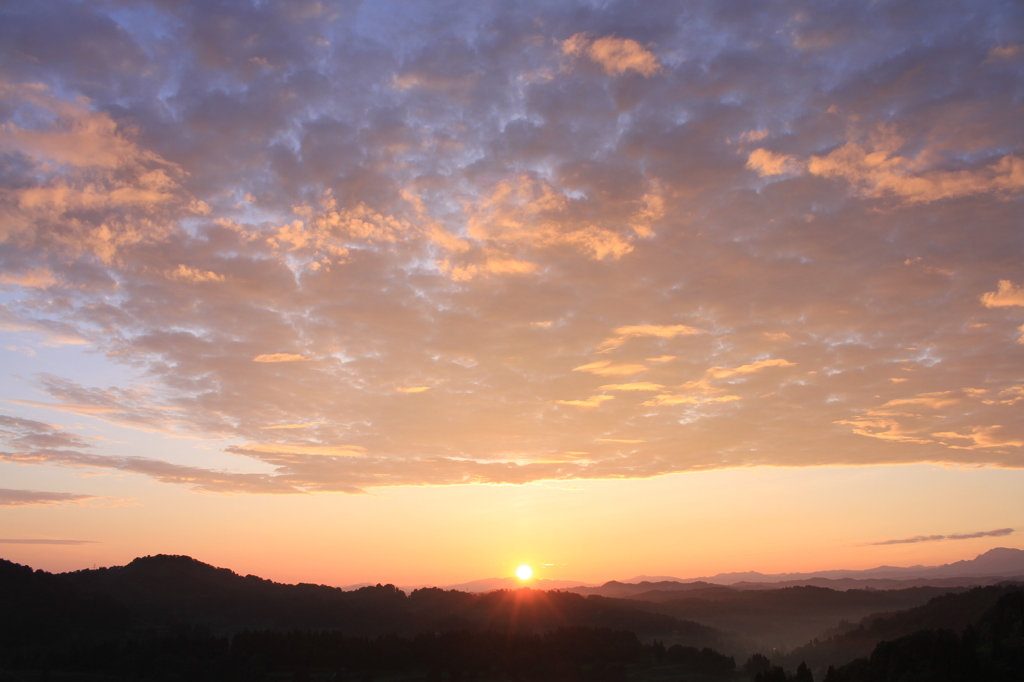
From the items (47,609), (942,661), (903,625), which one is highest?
(942,661)

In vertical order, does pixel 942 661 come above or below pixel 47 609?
above

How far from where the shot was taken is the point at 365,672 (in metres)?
137

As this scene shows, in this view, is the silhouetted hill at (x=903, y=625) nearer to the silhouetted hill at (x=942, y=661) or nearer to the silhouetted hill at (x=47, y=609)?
the silhouetted hill at (x=942, y=661)

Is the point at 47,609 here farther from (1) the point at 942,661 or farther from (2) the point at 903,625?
(2) the point at 903,625

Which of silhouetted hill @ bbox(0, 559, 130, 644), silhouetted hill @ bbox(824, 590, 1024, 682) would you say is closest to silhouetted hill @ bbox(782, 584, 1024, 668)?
silhouetted hill @ bbox(824, 590, 1024, 682)

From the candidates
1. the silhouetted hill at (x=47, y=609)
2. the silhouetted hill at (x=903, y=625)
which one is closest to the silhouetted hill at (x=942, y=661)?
the silhouetted hill at (x=903, y=625)

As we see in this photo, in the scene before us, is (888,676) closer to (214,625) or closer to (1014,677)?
(1014,677)

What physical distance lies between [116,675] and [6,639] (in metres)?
46.9

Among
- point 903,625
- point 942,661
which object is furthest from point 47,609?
point 903,625

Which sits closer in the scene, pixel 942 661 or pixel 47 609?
pixel 942 661

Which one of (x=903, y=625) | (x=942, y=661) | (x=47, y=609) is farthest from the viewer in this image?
(x=47, y=609)

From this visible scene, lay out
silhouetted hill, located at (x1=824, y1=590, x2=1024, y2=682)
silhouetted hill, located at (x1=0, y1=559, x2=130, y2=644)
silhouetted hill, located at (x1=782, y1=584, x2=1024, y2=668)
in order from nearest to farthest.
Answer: silhouetted hill, located at (x1=824, y1=590, x2=1024, y2=682) → silhouetted hill, located at (x1=782, y1=584, x2=1024, y2=668) → silhouetted hill, located at (x1=0, y1=559, x2=130, y2=644)

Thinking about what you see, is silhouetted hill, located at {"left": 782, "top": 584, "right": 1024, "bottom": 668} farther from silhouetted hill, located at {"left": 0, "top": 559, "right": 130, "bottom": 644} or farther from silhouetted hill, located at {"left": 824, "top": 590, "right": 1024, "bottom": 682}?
silhouetted hill, located at {"left": 0, "top": 559, "right": 130, "bottom": 644}

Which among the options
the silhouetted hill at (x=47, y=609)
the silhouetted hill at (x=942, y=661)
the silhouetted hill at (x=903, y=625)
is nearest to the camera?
the silhouetted hill at (x=942, y=661)
